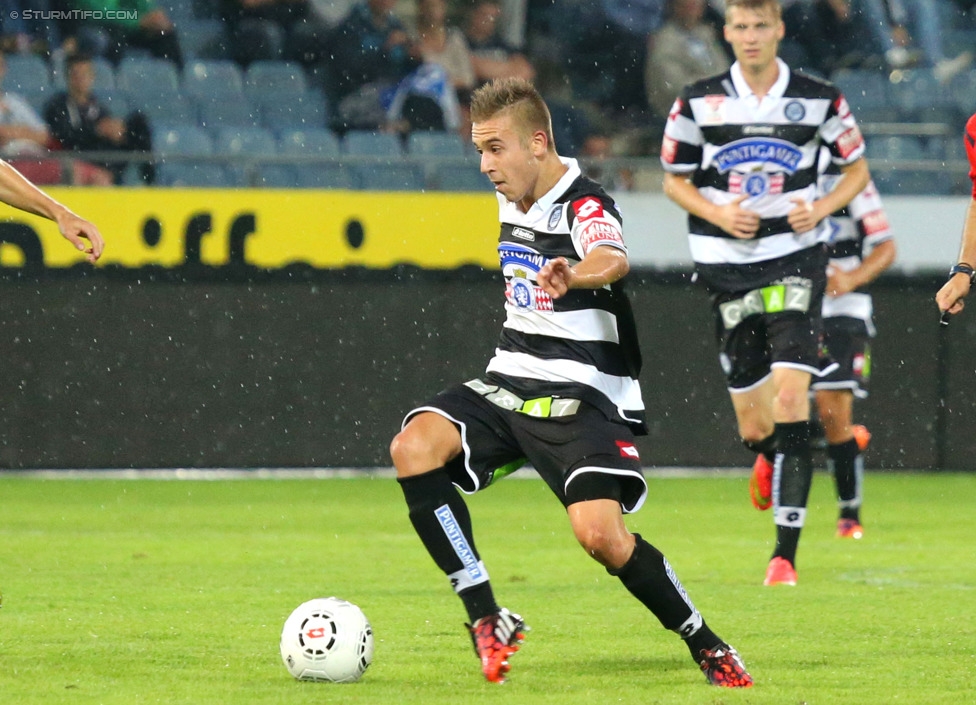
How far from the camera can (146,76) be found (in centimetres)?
Answer: 1284

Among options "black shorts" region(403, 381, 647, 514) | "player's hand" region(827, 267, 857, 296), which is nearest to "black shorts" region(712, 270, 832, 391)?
"player's hand" region(827, 267, 857, 296)

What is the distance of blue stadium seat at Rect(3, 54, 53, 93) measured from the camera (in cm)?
1230

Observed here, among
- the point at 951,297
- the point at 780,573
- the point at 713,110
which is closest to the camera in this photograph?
the point at 951,297

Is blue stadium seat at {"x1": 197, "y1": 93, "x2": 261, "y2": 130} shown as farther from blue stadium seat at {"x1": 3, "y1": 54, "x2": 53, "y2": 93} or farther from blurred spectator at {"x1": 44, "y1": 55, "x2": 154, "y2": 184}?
blue stadium seat at {"x1": 3, "y1": 54, "x2": 53, "y2": 93}

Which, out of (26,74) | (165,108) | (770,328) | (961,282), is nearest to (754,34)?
(770,328)

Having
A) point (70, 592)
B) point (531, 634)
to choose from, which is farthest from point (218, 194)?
point (531, 634)

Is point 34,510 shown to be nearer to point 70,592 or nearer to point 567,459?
point 70,592

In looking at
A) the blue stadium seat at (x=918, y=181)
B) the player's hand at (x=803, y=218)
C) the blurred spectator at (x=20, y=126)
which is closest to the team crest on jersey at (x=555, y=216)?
the player's hand at (x=803, y=218)

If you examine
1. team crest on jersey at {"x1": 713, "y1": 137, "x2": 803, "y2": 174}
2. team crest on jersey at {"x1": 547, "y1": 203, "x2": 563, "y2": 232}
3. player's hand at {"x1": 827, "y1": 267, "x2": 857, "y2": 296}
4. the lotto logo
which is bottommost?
player's hand at {"x1": 827, "y1": 267, "x2": 857, "y2": 296}

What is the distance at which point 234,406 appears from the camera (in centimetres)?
1083

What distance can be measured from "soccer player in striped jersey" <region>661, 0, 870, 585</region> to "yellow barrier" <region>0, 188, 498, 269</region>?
4.29m

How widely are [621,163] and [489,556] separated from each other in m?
4.71

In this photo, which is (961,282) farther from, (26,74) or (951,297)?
(26,74)

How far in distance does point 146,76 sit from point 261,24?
125cm
